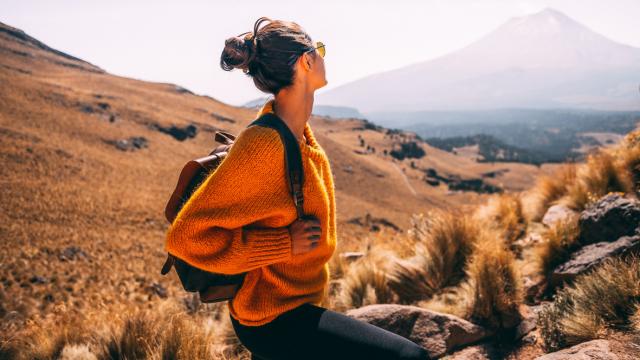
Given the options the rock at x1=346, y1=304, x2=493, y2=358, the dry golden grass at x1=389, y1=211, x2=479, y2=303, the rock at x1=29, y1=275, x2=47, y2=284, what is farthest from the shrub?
the rock at x1=29, y1=275, x2=47, y2=284

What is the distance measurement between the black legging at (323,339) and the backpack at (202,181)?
10.5 inches

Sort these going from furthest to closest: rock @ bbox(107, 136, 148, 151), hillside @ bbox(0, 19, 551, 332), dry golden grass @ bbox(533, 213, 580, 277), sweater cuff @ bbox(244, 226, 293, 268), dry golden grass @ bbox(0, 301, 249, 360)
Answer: rock @ bbox(107, 136, 148, 151), hillside @ bbox(0, 19, 551, 332), dry golden grass @ bbox(533, 213, 580, 277), dry golden grass @ bbox(0, 301, 249, 360), sweater cuff @ bbox(244, 226, 293, 268)

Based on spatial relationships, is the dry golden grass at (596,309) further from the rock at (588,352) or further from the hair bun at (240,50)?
the hair bun at (240,50)

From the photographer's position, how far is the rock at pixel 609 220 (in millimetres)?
4684

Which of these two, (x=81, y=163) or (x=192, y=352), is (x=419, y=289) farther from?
(x=81, y=163)

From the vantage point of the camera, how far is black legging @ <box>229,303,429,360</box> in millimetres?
1886

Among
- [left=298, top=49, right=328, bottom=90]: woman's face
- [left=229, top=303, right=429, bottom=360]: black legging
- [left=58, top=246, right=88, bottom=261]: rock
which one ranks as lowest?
[left=58, top=246, right=88, bottom=261]: rock

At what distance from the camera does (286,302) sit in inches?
79.7

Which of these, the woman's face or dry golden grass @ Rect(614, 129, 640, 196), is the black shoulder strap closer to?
the woman's face

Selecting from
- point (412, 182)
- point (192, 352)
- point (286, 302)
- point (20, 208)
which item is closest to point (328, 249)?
point (286, 302)

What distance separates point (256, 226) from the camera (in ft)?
6.46

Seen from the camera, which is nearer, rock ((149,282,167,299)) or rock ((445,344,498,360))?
rock ((445,344,498,360))

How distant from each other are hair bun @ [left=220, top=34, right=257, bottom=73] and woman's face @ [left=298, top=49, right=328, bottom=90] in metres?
0.25

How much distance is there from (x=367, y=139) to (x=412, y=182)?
33.9 metres
